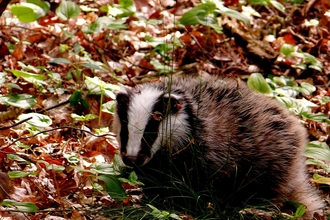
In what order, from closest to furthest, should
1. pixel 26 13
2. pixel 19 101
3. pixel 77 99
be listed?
pixel 19 101 < pixel 77 99 < pixel 26 13

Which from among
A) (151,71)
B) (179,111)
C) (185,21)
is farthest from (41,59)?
(179,111)

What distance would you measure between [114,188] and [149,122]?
57cm

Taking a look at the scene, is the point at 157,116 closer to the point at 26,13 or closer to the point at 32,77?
the point at 32,77

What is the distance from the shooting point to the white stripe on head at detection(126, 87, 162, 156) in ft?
13.7

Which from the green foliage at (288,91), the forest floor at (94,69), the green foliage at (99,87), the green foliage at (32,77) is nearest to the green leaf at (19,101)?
the forest floor at (94,69)

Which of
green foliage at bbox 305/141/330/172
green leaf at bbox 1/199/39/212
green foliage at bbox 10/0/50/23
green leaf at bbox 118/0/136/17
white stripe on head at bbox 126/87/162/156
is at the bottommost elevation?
green foliage at bbox 305/141/330/172

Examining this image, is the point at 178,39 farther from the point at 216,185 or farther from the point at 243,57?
the point at 216,185

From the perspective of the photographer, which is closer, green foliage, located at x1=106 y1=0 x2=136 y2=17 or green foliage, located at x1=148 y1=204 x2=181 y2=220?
green foliage, located at x1=148 y1=204 x2=181 y2=220

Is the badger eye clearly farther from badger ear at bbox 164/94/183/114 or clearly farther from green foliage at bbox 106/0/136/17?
green foliage at bbox 106/0/136/17

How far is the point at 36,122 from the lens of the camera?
488cm

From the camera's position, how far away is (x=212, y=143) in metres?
4.46

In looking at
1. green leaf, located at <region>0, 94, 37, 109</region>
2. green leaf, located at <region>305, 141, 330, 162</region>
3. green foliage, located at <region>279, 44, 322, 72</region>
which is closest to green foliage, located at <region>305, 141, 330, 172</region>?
green leaf, located at <region>305, 141, 330, 162</region>

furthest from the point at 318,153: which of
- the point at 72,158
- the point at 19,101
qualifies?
the point at 19,101

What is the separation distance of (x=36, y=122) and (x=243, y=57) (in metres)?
3.53
